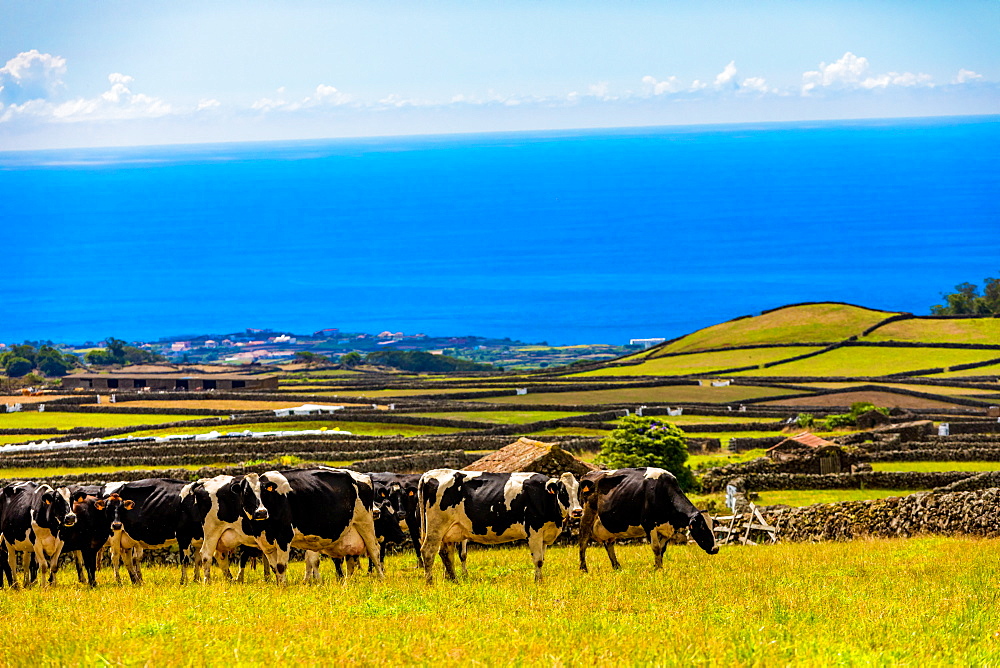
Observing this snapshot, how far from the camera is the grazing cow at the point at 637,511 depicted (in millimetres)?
22297

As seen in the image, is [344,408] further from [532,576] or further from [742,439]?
[532,576]

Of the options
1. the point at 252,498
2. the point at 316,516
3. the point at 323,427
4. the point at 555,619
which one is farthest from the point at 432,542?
the point at 323,427

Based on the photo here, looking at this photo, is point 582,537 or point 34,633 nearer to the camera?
point 34,633

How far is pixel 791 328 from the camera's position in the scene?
112m

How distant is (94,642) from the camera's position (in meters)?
12.5

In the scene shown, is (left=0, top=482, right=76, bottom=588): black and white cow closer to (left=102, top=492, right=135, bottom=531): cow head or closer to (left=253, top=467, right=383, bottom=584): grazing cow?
(left=102, top=492, right=135, bottom=531): cow head

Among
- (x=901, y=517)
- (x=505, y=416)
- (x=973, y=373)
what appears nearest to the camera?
(x=901, y=517)

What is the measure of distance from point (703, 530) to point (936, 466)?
24.5 m

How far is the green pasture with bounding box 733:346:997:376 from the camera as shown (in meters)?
89.6

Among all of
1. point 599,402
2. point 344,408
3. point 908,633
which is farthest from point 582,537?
point 599,402

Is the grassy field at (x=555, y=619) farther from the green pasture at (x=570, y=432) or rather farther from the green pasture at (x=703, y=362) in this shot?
the green pasture at (x=703, y=362)

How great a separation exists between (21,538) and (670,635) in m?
14.2

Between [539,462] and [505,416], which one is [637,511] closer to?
[539,462]

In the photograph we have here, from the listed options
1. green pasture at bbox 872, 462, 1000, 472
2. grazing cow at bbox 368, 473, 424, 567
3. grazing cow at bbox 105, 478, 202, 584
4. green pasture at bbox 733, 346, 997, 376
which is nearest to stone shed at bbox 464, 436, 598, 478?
grazing cow at bbox 368, 473, 424, 567
